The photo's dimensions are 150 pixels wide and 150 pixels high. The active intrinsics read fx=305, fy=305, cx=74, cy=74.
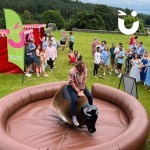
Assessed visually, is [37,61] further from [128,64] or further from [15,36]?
[128,64]

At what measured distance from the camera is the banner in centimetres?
1137

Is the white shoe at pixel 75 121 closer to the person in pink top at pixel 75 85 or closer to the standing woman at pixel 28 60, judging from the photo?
the person in pink top at pixel 75 85

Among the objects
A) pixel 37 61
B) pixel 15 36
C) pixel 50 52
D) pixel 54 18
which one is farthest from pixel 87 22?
pixel 15 36

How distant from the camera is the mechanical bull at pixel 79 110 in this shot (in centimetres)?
665

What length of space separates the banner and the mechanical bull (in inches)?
173

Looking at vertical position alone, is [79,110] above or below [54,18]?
below

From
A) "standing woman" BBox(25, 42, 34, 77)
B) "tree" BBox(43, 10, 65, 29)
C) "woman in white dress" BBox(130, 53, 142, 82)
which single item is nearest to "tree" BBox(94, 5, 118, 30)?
"tree" BBox(43, 10, 65, 29)

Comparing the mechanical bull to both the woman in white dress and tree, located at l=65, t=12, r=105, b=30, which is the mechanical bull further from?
tree, located at l=65, t=12, r=105, b=30

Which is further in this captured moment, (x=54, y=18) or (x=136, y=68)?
(x=54, y=18)

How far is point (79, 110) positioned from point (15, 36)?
5.51 m

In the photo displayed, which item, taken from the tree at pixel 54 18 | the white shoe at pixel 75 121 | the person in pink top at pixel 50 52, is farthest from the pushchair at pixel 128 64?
the tree at pixel 54 18

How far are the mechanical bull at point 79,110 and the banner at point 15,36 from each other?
14.4 feet

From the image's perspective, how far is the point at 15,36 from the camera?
37.5ft

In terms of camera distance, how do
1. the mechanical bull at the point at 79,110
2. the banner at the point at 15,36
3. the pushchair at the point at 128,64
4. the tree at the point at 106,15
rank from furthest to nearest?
the tree at the point at 106,15
the pushchair at the point at 128,64
the banner at the point at 15,36
the mechanical bull at the point at 79,110
